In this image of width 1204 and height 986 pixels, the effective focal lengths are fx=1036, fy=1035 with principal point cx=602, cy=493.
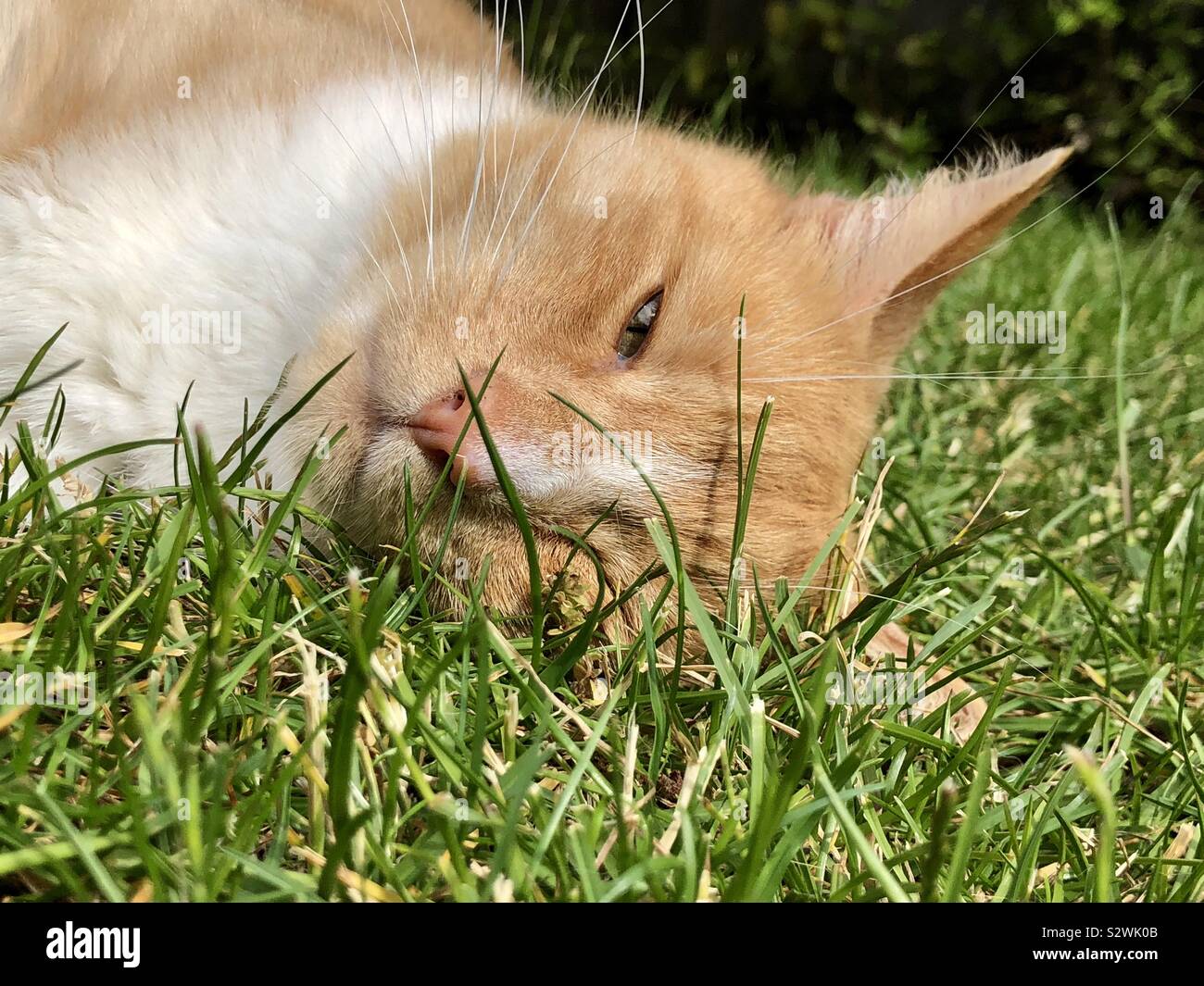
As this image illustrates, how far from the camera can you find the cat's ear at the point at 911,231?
5.41ft

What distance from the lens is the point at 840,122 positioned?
5215 millimetres

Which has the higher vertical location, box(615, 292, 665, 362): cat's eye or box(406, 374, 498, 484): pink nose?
box(615, 292, 665, 362): cat's eye

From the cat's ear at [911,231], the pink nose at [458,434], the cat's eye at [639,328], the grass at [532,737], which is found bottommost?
the grass at [532,737]

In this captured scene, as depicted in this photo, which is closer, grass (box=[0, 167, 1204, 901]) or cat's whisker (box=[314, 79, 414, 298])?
grass (box=[0, 167, 1204, 901])

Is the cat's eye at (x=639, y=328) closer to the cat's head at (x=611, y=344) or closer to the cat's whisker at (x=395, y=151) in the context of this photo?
the cat's head at (x=611, y=344)

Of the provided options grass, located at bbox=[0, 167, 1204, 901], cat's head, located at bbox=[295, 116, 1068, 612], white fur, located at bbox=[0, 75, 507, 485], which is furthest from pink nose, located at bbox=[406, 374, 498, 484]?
white fur, located at bbox=[0, 75, 507, 485]

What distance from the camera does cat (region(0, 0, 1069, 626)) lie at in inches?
56.6

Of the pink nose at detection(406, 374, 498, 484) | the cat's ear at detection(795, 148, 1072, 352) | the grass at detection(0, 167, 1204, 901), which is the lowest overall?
the grass at detection(0, 167, 1204, 901)

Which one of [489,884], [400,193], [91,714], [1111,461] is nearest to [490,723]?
[489,884]

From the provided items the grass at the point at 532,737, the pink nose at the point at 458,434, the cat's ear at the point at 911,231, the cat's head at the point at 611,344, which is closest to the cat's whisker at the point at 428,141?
the cat's head at the point at 611,344

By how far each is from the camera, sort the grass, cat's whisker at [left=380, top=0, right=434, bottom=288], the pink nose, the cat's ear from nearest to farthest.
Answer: the grass → the pink nose → cat's whisker at [left=380, top=0, right=434, bottom=288] → the cat's ear

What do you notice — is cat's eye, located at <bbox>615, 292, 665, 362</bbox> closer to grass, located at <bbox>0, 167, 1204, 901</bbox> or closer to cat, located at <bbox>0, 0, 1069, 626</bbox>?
cat, located at <bbox>0, 0, 1069, 626</bbox>

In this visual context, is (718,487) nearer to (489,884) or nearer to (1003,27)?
(489,884)

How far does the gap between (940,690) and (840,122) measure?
14.2ft
